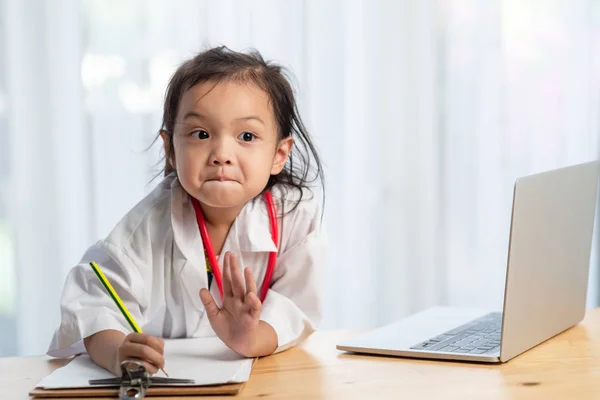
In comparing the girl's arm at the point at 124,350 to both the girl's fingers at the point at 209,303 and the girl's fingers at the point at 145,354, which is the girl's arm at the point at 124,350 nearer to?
the girl's fingers at the point at 145,354

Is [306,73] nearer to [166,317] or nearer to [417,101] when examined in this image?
[417,101]

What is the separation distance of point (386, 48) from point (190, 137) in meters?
1.69

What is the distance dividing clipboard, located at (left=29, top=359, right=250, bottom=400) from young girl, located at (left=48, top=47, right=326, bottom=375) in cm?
9

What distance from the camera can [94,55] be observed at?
8.32 feet

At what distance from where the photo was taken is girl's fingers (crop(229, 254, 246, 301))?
42.9 inches

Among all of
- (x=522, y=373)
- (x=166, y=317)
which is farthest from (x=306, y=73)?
(x=522, y=373)

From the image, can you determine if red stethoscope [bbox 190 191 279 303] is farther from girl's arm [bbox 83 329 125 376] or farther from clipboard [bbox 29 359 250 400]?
clipboard [bbox 29 359 250 400]

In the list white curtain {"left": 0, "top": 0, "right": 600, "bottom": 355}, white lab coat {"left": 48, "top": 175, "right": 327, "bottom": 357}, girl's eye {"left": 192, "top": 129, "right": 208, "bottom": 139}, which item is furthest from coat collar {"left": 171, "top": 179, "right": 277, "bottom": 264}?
white curtain {"left": 0, "top": 0, "right": 600, "bottom": 355}

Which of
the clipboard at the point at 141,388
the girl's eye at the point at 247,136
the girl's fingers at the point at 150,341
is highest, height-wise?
the girl's eye at the point at 247,136

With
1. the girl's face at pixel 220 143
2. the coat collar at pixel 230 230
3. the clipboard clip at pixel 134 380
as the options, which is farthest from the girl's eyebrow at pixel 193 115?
the clipboard clip at pixel 134 380

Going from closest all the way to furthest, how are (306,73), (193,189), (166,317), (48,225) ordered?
1. (193,189)
2. (166,317)
3. (48,225)
4. (306,73)

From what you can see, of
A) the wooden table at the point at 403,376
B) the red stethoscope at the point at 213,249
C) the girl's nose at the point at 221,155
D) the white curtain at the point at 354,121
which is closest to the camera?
the wooden table at the point at 403,376

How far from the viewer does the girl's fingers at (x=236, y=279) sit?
1091 millimetres

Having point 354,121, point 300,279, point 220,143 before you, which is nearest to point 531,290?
point 300,279
